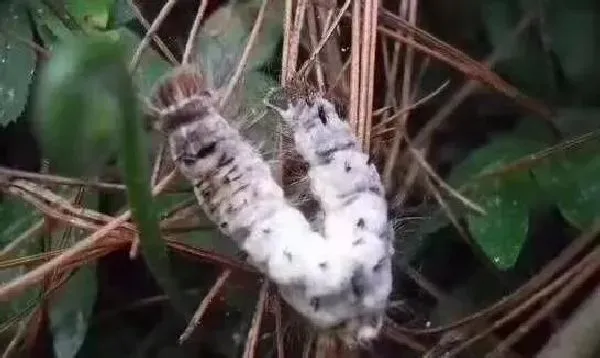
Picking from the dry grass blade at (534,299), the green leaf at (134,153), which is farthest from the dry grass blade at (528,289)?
the green leaf at (134,153)

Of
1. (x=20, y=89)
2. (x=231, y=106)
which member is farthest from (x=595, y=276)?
(x=20, y=89)

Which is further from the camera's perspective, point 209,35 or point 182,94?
point 209,35

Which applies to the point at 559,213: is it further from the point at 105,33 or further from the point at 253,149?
the point at 105,33

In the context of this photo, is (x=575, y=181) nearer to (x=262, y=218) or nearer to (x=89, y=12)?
(x=262, y=218)

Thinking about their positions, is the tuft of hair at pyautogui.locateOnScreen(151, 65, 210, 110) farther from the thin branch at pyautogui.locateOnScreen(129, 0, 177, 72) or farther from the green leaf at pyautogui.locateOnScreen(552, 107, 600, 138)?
the green leaf at pyautogui.locateOnScreen(552, 107, 600, 138)

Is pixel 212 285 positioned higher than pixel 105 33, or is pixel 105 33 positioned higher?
pixel 105 33

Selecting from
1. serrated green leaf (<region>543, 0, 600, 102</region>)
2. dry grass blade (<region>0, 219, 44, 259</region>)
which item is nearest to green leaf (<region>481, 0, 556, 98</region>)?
serrated green leaf (<region>543, 0, 600, 102</region>)

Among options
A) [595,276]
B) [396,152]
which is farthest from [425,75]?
[595,276]
